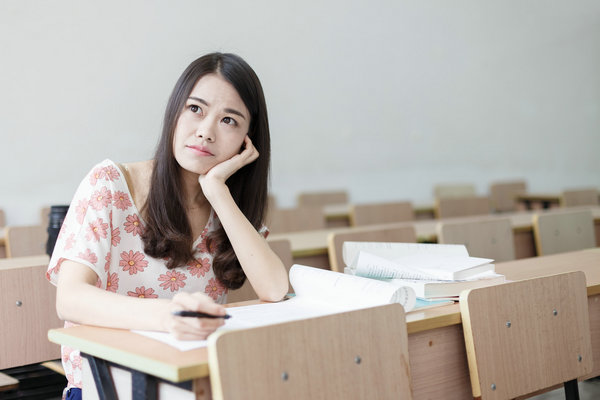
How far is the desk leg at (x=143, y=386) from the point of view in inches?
42.9

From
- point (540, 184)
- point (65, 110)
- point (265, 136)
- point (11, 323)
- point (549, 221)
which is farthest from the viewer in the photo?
point (540, 184)

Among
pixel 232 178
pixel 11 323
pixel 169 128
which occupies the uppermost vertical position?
pixel 169 128

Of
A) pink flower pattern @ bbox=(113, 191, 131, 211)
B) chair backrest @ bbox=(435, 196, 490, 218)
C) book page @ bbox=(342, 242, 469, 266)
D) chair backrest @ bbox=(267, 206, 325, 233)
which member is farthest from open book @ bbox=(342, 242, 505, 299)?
chair backrest @ bbox=(435, 196, 490, 218)

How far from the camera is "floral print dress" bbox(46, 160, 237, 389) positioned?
149 cm

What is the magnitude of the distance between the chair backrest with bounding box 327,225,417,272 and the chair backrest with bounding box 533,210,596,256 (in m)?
0.73

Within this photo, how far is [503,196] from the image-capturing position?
6.39 metres

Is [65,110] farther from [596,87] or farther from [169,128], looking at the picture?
[596,87]

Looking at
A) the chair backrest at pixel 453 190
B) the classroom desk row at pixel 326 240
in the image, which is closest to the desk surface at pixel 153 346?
the classroom desk row at pixel 326 240

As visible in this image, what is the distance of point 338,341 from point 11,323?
116 cm

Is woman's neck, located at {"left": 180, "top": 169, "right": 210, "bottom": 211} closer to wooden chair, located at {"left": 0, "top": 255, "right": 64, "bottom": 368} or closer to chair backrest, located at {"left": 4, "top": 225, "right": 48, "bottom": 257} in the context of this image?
wooden chair, located at {"left": 0, "top": 255, "right": 64, "bottom": 368}

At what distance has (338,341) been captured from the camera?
1149mm

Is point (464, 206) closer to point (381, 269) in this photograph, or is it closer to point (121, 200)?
point (381, 269)

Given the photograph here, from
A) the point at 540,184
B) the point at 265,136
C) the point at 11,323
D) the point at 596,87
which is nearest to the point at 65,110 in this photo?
the point at 11,323

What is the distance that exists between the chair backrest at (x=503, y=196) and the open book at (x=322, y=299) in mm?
5089
